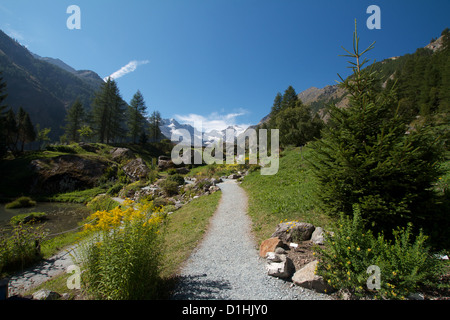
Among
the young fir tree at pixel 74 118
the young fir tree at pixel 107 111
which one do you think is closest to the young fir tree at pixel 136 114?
the young fir tree at pixel 107 111

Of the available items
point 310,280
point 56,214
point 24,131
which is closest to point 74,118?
point 24,131

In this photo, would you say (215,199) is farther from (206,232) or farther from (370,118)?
(370,118)

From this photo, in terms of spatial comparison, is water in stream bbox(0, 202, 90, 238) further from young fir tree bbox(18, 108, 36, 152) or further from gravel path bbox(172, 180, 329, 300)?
young fir tree bbox(18, 108, 36, 152)

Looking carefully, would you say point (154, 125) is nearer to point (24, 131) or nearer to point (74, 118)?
point (74, 118)

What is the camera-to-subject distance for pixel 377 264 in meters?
3.48

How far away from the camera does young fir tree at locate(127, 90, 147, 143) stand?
52.4 metres

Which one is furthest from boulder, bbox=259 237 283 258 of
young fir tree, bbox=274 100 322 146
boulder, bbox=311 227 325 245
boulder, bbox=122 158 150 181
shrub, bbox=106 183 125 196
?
young fir tree, bbox=274 100 322 146

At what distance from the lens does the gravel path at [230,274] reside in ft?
13.0

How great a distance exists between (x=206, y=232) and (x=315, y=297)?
534 cm

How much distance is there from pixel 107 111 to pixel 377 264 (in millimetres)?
58327

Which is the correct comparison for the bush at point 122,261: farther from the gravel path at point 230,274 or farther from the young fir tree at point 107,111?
the young fir tree at point 107,111

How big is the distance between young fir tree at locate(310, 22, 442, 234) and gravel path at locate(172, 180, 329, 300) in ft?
8.64

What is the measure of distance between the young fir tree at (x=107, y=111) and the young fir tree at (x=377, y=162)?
54.3 m

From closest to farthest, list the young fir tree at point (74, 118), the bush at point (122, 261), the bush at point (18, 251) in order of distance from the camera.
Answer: the bush at point (122, 261)
the bush at point (18, 251)
the young fir tree at point (74, 118)
